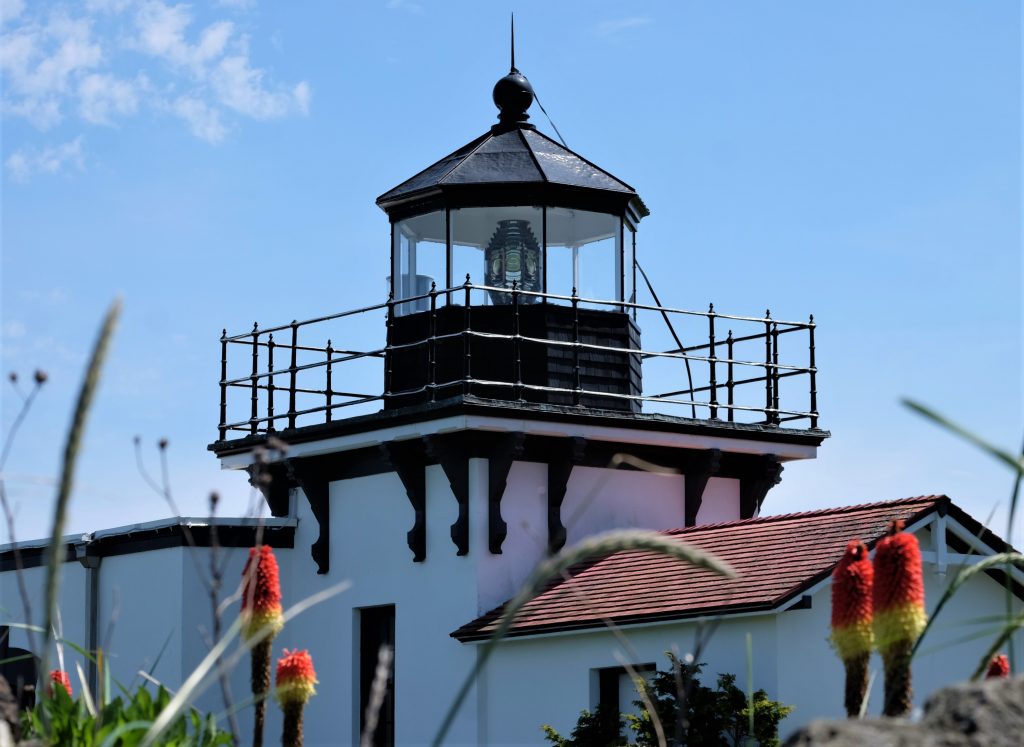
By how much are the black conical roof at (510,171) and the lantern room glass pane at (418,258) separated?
1.01 feet

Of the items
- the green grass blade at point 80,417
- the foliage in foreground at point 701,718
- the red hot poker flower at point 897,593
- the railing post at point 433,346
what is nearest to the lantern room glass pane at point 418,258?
the railing post at point 433,346

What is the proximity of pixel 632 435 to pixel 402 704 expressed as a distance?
376 centimetres

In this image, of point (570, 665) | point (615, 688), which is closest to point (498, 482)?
point (570, 665)

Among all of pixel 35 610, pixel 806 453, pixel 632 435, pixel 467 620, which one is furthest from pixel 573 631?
pixel 35 610

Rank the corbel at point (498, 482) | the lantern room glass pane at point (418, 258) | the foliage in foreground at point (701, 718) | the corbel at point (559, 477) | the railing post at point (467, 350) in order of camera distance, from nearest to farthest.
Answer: the foliage in foreground at point (701, 718), the railing post at point (467, 350), the corbel at point (498, 482), the corbel at point (559, 477), the lantern room glass pane at point (418, 258)

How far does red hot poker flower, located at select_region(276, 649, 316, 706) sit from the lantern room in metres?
11.6

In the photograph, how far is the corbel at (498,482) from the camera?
16766 millimetres

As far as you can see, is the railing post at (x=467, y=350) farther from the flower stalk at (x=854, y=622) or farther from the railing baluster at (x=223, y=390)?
the flower stalk at (x=854, y=622)

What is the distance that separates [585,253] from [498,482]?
3.16m

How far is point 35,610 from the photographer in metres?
20.0

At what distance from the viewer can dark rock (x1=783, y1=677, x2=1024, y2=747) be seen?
8.75 ft

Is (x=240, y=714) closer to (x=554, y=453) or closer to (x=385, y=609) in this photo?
(x=385, y=609)

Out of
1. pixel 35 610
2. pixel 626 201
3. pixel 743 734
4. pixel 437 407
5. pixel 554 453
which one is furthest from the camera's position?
pixel 35 610

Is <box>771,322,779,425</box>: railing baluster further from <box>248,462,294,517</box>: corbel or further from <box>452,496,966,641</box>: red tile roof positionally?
<box>248,462,294,517</box>: corbel
